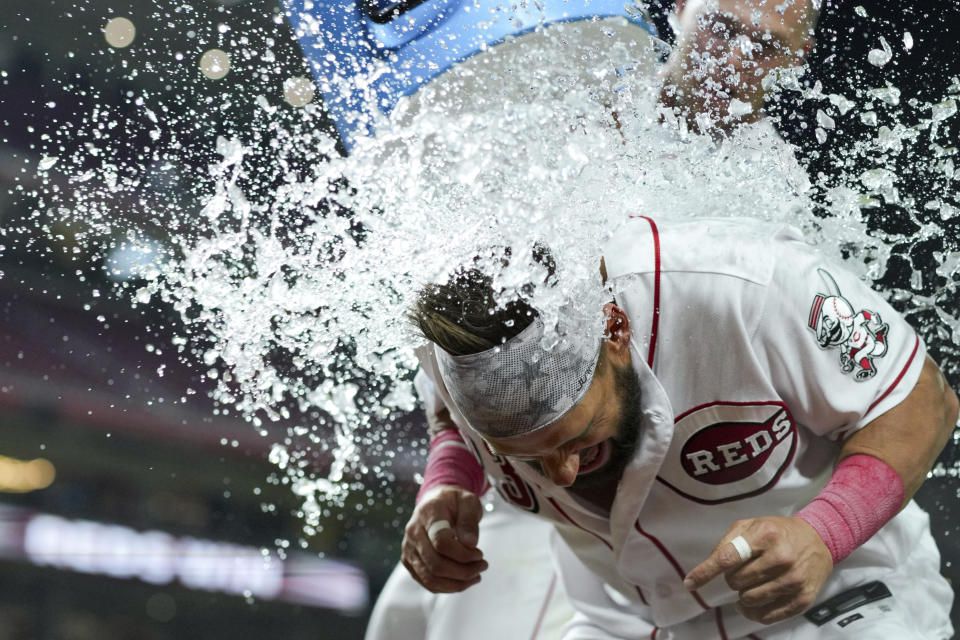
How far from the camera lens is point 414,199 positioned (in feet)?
4.50

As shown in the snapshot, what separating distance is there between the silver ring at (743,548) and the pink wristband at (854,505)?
5.1 inches

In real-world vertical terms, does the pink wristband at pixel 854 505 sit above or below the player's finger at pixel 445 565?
above

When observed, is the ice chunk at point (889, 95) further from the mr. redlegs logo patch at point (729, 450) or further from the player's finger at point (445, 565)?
the player's finger at point (445, 565)

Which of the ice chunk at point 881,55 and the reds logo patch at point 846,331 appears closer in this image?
the reds logo patch at point 846,331

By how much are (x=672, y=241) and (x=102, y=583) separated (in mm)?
4744

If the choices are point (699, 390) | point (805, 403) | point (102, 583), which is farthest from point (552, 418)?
point (102, 583)

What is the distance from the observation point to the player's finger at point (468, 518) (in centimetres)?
155

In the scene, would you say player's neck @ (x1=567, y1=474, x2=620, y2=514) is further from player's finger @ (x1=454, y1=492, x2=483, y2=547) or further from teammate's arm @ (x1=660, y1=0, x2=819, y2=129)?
teammate's arm @ (x1=660, y1=0, x2=819, y2=129)

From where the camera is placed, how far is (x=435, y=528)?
5.07 ft

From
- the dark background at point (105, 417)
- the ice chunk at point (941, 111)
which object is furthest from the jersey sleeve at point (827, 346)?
the dark background at point (105, 417)

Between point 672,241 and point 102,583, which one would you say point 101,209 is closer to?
point 102,583

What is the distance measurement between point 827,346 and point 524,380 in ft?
1.37

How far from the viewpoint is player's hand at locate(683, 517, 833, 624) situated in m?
1.12

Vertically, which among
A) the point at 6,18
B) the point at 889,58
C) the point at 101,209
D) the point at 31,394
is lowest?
the point at 31,394
